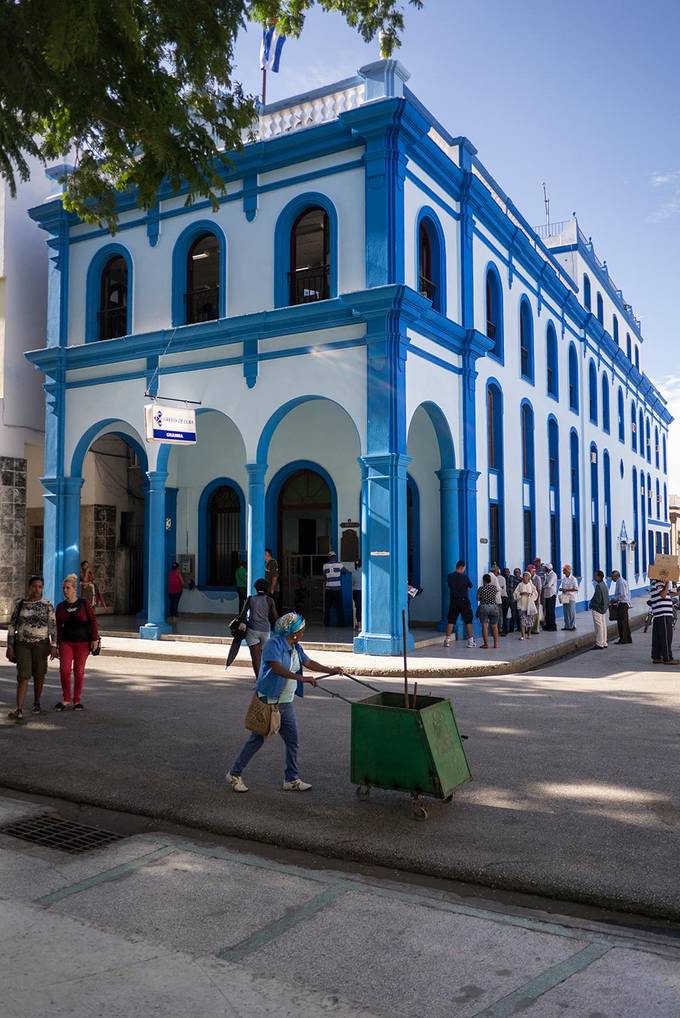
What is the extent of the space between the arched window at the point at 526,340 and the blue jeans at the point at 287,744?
17858 millimetres

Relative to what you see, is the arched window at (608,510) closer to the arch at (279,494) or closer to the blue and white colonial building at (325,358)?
the blue and white colonial building at (325,358)

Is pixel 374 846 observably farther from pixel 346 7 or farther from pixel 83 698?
pixel 346 7

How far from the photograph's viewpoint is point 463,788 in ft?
22.2

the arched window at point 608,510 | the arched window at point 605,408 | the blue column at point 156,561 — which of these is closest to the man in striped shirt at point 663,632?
the blue column at point 156,561

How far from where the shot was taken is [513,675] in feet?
43.8

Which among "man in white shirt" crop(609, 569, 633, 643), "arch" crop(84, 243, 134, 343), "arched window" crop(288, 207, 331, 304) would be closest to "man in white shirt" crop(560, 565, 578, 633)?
"man in white shirt" crop(609, 569, 633, 643)

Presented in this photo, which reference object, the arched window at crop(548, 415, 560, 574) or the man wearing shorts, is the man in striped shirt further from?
the arched window at crop(548, 415, 560, 574)

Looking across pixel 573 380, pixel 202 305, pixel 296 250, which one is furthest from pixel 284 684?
pixel 573 380

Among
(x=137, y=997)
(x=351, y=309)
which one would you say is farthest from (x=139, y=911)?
(x=351, y=309)

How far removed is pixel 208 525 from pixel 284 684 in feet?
50.7

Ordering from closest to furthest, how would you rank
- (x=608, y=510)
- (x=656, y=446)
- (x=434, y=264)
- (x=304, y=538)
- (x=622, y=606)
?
(x=434, y=264) < (x=622, y=606) < (x=304, y=538) < (x=608, y=510) < (x=656, y=446)

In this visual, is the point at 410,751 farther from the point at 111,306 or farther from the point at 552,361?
the point at 552,361

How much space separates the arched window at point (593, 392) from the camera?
101ft

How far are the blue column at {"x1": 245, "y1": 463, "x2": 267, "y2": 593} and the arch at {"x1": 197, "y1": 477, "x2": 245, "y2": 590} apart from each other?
4.42 metres
